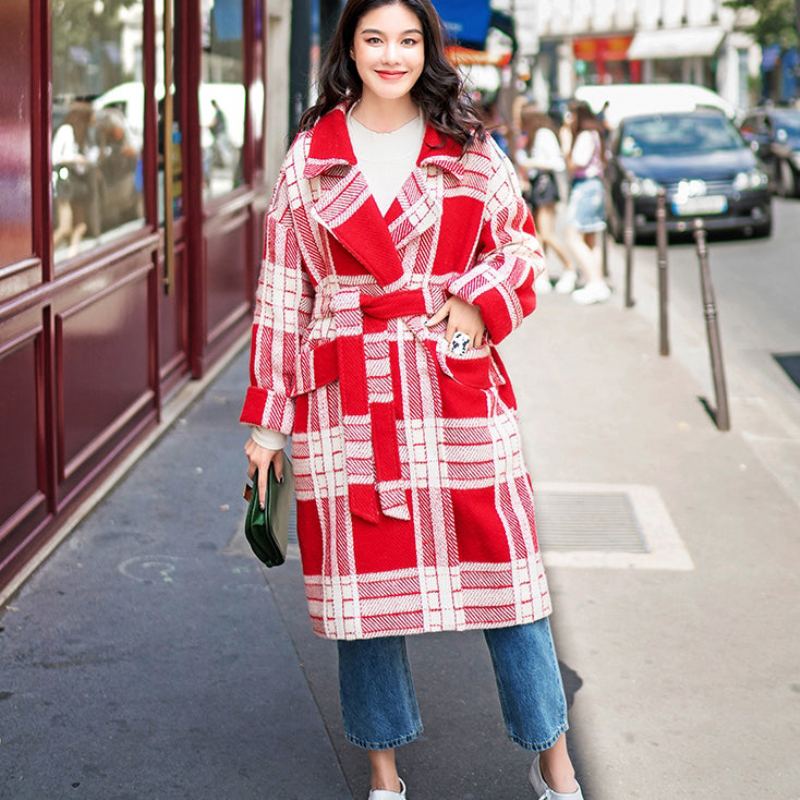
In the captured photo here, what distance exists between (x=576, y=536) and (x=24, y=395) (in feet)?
7.08

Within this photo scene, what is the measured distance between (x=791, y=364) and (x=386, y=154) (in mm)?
7261

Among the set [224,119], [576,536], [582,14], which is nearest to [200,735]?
[576,536]

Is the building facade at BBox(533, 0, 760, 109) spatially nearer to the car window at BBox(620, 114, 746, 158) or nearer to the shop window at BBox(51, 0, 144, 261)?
the car window at BBox(620, 114, 746, 158)

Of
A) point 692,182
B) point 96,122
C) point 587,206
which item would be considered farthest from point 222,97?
point 692,182

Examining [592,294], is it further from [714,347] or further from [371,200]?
[371,200]

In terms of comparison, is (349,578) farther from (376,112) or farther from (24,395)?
(24,395)

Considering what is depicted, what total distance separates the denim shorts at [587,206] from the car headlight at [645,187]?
4.50 meters

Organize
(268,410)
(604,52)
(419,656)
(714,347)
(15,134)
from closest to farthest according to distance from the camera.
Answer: (268,410)
(419,656)
(15,134)
(714,347)
(604,52)

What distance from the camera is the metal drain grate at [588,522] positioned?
228 inches

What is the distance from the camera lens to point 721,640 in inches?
186

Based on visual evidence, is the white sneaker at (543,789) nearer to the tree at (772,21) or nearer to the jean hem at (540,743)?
the jean hem at (540,743)

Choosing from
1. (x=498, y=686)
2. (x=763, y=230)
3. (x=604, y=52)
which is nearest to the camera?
(x=498, y=686)

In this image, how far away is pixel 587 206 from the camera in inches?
529

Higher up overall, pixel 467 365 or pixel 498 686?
pixel 467 365
